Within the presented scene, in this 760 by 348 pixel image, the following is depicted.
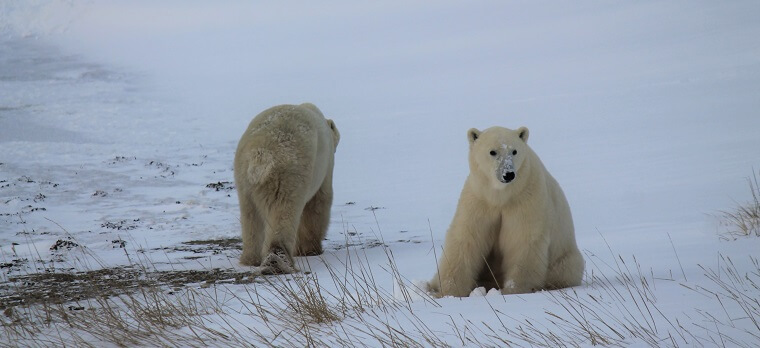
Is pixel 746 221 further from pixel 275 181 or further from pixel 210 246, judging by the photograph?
pixel 210 246

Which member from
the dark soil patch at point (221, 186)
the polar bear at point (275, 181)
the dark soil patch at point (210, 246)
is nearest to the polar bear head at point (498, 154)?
the polar bear at point (275, 181)

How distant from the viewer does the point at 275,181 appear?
6.83 m

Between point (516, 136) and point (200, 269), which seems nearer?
point (516, 136)

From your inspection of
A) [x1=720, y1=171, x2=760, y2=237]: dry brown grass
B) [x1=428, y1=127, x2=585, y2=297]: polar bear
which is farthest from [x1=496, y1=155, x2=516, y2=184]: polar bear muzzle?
[x1=720, y1=171, x2=760, y2=237]: dry brown grass

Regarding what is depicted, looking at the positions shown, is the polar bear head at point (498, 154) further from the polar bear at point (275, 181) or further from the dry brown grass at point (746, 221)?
the dry brown grass at point (746, 221)

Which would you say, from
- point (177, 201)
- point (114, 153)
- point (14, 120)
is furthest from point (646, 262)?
point (14, 120)

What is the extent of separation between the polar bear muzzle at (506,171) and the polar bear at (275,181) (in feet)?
7.48

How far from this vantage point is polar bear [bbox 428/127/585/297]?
4.90 m

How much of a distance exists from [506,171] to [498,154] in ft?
0.60

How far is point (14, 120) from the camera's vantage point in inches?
703

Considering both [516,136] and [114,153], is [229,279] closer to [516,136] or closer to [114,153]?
[516,136]

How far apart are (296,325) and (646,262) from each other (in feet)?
9.66

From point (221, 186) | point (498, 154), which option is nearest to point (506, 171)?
point (498, 154)

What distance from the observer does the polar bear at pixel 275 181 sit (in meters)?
6.77
